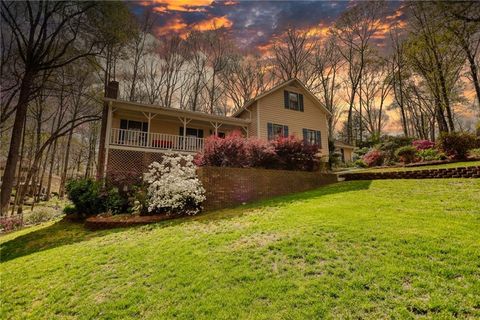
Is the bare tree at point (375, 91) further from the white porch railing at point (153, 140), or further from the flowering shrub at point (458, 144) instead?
the white porch railing at point (153, 140)

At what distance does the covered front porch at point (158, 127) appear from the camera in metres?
13.5

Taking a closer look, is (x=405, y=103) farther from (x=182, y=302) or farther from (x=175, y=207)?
(x=182, y=302)

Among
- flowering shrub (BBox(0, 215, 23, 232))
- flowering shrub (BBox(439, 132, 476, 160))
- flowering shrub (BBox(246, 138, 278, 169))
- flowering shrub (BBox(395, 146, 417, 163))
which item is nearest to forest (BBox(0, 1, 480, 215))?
flowering shrub (BBox(0, 215, 23, 232))

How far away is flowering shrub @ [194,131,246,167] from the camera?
9688 mm

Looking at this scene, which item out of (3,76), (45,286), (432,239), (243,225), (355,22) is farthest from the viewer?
(355,22)

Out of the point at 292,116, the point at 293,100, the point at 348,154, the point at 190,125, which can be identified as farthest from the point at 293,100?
the point at 348,154

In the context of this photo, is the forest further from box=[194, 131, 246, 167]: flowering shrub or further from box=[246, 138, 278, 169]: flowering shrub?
box=[246, 138, 278, 169]: flowering shrub

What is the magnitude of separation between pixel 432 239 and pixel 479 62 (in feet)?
73.3

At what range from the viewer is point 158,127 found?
1612cm

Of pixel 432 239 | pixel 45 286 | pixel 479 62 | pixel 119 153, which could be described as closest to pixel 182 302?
pixel 45 286

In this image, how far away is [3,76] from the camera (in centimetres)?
1309

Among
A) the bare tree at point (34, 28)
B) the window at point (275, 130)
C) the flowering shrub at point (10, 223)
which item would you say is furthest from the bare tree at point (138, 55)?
the flowering shrub at point (10, 223)

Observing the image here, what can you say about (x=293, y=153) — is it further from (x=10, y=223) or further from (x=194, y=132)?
(x=10, y=223)

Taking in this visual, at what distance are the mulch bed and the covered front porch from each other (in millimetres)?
6129
